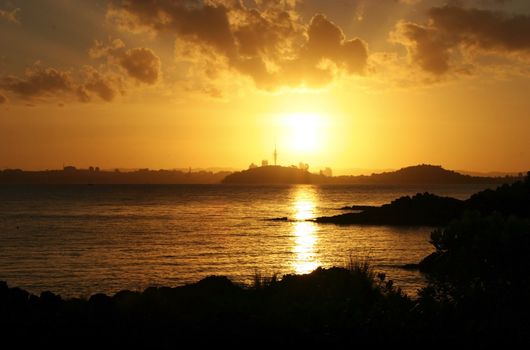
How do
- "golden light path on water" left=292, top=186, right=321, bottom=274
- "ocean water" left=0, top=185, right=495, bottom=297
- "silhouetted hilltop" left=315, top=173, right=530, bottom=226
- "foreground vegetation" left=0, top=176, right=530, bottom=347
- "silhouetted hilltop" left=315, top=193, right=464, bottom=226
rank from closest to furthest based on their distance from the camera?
"foreground vegetation" left=0, top=176, right=530, bottom=347 < "ocean water" left=0, top=185, right=495, bottom=297 < "golden light path on water" left=292, top=186, right=321, bottom=274 < "silhouetted hilltop" left=315, top=173, right=530, bottom=226 < "silhouetted hilltop" left=315, top=193, right=464, bottom=226

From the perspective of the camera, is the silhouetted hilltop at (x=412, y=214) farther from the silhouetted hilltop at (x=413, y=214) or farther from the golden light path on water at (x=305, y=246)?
the golden light path on water at (x=305, y=246)

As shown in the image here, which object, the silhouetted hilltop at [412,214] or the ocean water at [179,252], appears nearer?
the ocean water at [179,252]

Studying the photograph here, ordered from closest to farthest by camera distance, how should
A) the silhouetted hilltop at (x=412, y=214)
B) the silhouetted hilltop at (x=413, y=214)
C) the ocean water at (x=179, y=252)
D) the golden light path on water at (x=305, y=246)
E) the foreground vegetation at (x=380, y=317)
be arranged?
the foreground vegetation at (x=380, y=317), the ocean water at (x=179, y=252), the golden light path on water at (x=305, y=246), the silhouetted hilltop at (x=413, y=214), the silhouetted hilltop at (x=412, y=214)

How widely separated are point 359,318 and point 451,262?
8.33ft

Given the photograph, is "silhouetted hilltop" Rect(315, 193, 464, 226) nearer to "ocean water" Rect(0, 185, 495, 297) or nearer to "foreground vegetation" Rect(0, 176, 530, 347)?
"ocean water" Rect(0, 185, 495, 297)

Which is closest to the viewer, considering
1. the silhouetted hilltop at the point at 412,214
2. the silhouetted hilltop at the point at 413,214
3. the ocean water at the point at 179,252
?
the ocean water at the point at 179,252

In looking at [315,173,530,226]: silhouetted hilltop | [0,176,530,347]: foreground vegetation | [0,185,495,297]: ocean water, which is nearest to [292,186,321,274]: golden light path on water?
[0,185,495,297]: ocean water

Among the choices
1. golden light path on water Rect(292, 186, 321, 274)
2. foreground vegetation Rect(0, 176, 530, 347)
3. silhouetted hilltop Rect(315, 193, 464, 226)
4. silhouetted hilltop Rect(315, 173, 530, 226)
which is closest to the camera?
foreground vegetation Rect(0, 176, 530, 347)

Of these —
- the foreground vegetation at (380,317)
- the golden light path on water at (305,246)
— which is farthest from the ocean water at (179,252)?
the foreground vegetation at (380,317)

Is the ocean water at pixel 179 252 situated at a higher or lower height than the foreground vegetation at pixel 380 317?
lower

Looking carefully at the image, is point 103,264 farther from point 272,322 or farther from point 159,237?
point 272,322

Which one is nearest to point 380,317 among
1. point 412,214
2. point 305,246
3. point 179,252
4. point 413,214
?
point 179,252

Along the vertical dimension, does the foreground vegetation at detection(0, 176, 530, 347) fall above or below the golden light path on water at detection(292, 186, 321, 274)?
above

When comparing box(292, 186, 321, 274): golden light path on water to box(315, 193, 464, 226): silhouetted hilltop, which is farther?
box(315, 193, 464, 226): silhouetted hilltop
